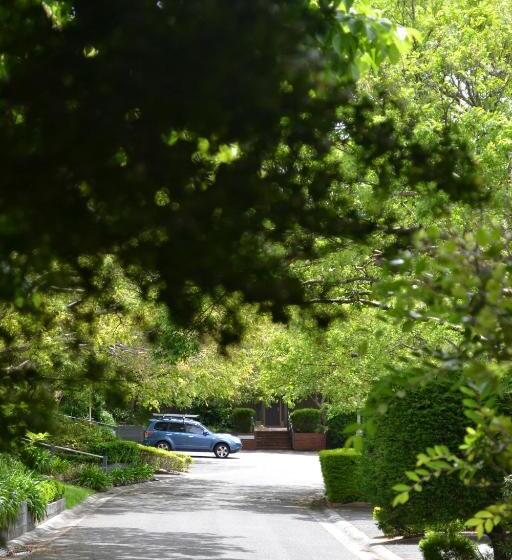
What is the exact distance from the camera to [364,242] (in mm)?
4535

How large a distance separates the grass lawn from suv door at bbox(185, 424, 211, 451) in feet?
77.9

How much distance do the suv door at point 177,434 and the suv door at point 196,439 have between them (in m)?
0.24

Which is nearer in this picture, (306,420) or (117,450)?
(117,450)

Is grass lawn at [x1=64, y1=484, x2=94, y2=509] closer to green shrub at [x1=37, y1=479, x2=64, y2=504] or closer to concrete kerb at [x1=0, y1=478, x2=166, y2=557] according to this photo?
concrete kerb at [x1=0, y1=478, x2=166, y2=557]

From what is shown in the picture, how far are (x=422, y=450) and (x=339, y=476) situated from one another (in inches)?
521

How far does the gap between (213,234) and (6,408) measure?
1.94m

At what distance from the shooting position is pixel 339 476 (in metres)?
25.9

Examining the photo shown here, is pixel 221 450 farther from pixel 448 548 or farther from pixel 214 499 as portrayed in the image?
pixel 448 548

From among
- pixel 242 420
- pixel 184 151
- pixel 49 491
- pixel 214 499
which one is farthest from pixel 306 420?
pixel 184 151

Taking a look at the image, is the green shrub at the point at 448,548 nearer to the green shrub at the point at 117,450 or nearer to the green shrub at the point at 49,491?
the green shrub at the point at 49,491

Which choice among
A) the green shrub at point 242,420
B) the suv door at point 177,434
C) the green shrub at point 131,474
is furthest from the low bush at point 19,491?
the green shrub at point 242,420

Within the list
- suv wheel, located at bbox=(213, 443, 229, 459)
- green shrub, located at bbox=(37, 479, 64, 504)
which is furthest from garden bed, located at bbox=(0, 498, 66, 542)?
suv wheel, located at bbox=(213, 443, 229, 459)

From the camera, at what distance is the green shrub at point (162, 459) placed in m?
37.8

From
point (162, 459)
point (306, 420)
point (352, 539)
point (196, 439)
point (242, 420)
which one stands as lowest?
point (352, 539)
